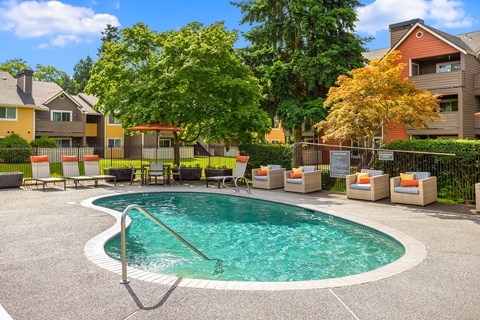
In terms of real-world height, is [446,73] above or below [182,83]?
above

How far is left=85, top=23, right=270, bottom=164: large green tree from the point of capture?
1681 cm

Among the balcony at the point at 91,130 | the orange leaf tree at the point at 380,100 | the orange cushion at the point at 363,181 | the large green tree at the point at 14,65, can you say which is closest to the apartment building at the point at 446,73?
the orange leaf tree at the point at 380,100

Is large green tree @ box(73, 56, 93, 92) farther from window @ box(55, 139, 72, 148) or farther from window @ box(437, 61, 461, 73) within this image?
window @ box(437, 61, 461, 73)

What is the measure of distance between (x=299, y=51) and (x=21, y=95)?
24374mm

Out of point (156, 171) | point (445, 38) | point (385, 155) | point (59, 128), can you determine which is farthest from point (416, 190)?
point (59, 128)

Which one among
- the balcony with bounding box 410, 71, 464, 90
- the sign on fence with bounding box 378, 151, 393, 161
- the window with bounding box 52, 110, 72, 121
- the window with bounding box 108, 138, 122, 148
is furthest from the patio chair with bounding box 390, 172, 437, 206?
the window with bounding box 52, 110, 72, 121

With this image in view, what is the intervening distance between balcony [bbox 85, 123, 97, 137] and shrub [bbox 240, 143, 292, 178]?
25286 mm

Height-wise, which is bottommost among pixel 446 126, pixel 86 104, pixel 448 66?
pixel 446 126

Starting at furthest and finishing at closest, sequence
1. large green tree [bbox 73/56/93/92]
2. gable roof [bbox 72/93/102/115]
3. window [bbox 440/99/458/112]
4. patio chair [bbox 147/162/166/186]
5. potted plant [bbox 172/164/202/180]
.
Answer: large green tree [bbox 73/56/93/92] < gable roof [bbox 72/93/102/115] < window [bbox 440/99/458/112] < potted plant [bbox 172/164/202/180] < patio chair [bbox 147/162/166/186]

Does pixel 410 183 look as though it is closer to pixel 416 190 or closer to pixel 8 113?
pixel 416 190

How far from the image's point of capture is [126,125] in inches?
719

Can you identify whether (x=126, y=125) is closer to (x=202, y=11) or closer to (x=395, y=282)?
(x=202, y=11)

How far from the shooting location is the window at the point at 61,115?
34.8 meters

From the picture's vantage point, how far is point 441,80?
904 inches
